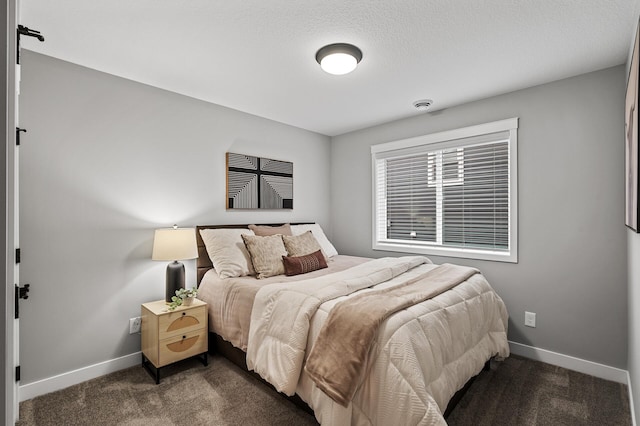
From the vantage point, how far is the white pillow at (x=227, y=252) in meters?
2.85

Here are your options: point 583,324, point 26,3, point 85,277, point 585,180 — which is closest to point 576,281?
point 583,324

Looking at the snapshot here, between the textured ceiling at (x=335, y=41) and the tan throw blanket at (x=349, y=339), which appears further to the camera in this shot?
the textured ceiling at (x=335, y=41)

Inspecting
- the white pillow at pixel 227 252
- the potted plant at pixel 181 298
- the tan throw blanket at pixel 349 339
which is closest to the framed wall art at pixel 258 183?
the white pillow at pixel 227 252

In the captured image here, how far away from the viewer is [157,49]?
2.24 m

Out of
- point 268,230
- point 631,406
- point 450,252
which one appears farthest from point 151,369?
point 631,406

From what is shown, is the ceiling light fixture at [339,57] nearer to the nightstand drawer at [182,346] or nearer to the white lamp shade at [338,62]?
the white lamp shade at [338,62]

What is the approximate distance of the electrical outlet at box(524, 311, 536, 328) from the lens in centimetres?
285

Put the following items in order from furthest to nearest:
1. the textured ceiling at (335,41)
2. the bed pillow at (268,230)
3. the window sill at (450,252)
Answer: the bed pillow at (268,230) → the window sill at (450,252) → the textured ceiling at (335,41)

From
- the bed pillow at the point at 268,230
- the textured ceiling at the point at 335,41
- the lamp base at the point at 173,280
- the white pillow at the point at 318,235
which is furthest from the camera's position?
the white pillow at the point at 318,235

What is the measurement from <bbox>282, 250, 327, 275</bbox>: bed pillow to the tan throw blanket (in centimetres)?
100

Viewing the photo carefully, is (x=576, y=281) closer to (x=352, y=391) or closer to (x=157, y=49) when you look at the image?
(x=352, y=391)

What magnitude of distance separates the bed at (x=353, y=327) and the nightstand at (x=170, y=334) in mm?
149

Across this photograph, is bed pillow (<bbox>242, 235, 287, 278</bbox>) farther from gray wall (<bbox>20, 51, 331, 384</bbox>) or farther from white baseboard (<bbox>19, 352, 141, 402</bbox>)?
white baseboard (<bbox>19, 352, 141, 402</bbox>)

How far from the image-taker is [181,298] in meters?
2.60
